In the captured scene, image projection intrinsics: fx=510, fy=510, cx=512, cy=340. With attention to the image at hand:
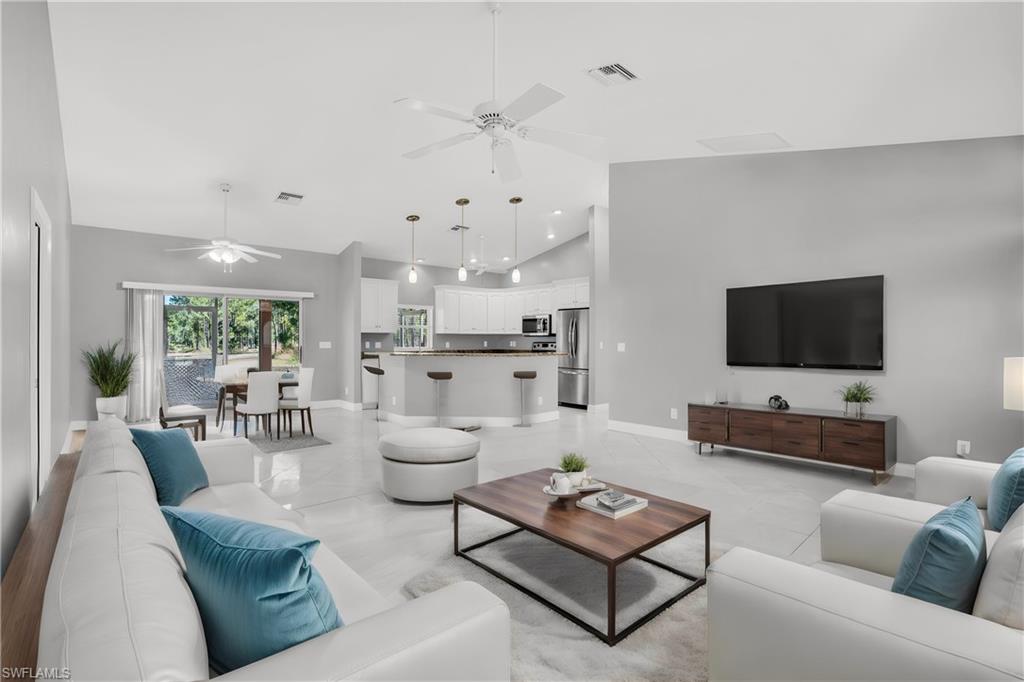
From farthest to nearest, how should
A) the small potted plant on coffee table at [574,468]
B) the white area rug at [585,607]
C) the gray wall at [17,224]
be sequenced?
the small potted plant on coffee table at [574,468] → the white area rug at [585,607] → the gray wall at [17,224]

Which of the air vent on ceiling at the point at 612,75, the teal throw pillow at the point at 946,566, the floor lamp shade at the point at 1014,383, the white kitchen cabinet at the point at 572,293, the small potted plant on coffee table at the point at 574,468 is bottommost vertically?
the small potted plant on coffee table at the point at 574,468

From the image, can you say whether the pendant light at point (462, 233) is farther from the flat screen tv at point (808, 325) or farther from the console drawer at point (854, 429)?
the console drawer at point (854, 429)

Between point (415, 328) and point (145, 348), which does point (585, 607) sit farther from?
point (415, 328)

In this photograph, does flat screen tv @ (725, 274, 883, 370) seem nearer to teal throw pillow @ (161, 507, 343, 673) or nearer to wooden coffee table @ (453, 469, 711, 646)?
wooden coffee table @ (453, 469, 711, 646)

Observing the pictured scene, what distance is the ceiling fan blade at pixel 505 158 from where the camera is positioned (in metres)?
3.04

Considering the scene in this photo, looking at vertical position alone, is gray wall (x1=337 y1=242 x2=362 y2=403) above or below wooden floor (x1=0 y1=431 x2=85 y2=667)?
above

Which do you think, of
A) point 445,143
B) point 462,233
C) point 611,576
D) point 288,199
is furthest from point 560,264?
point 611,576

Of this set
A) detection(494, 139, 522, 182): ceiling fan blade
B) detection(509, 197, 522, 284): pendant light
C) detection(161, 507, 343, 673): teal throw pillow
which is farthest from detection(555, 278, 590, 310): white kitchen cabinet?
detection(161, 507, 343, 673): teal throw pillow

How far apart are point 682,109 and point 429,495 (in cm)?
352

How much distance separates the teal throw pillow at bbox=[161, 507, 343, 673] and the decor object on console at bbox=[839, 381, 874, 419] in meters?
4.64

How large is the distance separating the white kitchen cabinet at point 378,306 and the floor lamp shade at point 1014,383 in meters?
7.88

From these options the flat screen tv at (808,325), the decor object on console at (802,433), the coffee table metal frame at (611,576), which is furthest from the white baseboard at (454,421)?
the coffee table metal frame at (611,576)

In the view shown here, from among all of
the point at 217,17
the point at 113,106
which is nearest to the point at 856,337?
the point at 217,17

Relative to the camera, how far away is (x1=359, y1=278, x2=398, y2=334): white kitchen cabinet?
8867 millimetres
